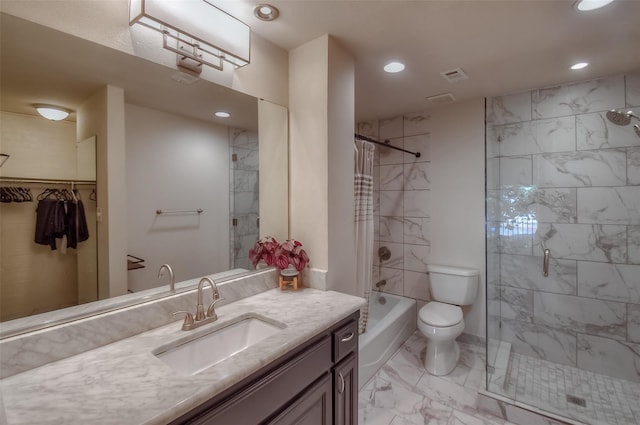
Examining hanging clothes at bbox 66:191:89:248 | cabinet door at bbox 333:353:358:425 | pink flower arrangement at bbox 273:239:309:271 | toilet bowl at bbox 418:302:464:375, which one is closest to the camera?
hanging clothes at bbox 66:191:89:248

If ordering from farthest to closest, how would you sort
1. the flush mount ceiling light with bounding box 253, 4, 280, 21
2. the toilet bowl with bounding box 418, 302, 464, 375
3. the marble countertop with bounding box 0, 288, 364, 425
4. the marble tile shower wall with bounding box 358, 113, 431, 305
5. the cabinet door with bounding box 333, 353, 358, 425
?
the marble tile shower wall with bounding box 358, 113, 431, 305 < the toilet bowl with bounding box 418, 302, 464, 375 < the flush mount ceiling light with bounding box 253, 4, 280, 21 < the cabinet door with bounding box 333, 353, 358, 425 < the marble countertop with bounding box 0, 288, 364, 425

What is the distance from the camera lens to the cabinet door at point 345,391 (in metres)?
1.29

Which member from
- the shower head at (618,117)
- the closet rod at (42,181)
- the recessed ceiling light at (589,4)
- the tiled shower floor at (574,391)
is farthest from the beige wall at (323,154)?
the shower head at (618,117)

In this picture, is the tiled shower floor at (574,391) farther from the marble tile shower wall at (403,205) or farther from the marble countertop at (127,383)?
the marble countertop at (127,383)

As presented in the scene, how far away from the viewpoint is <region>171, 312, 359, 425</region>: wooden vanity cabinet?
0.85m

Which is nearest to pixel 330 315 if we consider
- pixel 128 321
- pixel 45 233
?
pixel 128 321

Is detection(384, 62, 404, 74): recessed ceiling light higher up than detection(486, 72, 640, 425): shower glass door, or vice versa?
detection(384, 62, 404, 74): recessed ceiling light

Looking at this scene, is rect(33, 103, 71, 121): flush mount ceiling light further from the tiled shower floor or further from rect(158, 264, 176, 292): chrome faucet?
the tiled shower floor

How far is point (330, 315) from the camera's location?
1283 mm

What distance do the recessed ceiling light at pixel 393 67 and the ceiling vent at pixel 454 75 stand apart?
1.12ft

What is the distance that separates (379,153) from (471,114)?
97cm

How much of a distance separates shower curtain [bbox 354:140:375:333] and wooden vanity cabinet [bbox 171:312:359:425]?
0.76 m

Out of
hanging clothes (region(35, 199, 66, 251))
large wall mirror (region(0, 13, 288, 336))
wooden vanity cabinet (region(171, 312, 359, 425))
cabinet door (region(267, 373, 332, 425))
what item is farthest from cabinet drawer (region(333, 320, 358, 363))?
hanging clothes (region(35, 199, 66, 251))

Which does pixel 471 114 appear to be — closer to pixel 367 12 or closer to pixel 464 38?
pixel 464 38
